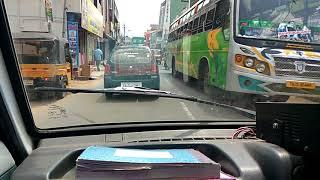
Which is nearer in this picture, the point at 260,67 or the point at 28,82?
the point at 28,82

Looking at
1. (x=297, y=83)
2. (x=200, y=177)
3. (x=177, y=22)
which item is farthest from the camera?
(x=177, y=22)

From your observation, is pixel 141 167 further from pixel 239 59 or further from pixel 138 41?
pixel 239 59

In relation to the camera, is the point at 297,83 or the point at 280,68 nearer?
the point at 297,83

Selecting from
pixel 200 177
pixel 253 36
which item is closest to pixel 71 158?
pixel 200 177

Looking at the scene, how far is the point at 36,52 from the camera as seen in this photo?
3904mm

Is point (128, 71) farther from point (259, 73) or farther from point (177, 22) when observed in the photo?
point (177, 22)

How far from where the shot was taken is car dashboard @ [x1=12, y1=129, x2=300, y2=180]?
2342mm

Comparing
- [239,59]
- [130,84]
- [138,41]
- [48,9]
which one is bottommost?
[130,84]

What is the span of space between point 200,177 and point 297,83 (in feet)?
17.1

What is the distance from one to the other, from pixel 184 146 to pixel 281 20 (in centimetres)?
578

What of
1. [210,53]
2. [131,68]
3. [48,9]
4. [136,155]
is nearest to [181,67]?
[210,53]

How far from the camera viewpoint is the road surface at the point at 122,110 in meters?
3.42

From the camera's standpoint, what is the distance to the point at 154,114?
364 cm

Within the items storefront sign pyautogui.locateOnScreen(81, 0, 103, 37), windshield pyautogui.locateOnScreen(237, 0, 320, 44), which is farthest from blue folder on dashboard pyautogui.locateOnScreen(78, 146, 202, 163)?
storefront sign pyautogui.locateOnScreen(81, 0, 103, 37)
